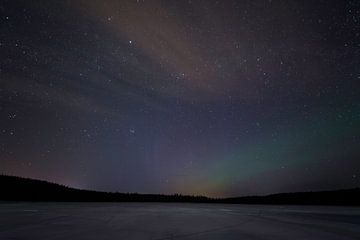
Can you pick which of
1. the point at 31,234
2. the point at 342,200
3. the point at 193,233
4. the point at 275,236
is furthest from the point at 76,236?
the point at 342,200

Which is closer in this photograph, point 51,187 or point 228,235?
point 228,235

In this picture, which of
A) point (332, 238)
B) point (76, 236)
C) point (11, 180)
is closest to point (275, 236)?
point (332, 238)

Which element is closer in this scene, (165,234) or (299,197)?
(165,234)

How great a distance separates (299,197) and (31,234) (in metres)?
48.5

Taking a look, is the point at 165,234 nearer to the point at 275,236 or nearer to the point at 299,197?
the point at 275,236

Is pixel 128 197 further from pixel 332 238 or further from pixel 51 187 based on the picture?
pixel 332 238

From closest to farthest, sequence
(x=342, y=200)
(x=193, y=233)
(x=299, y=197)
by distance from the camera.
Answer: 1. (x=193, y=233)
2. (x=342, y=200)
3. (x=299, y=197)

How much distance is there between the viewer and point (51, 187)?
6197 cm

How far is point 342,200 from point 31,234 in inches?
1695

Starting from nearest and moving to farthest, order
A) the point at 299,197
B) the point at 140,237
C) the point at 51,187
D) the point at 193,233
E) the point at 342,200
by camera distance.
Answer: the point at 140,237
the point at 193,233
the point at 342,200
the point at 299,197
the point at 51,187

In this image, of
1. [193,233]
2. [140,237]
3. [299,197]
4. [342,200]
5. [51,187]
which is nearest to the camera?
[140,237]

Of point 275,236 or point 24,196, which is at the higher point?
point 24,196

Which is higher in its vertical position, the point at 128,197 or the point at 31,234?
the point at 128,197

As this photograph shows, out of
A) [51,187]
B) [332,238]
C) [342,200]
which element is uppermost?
[51,187]
